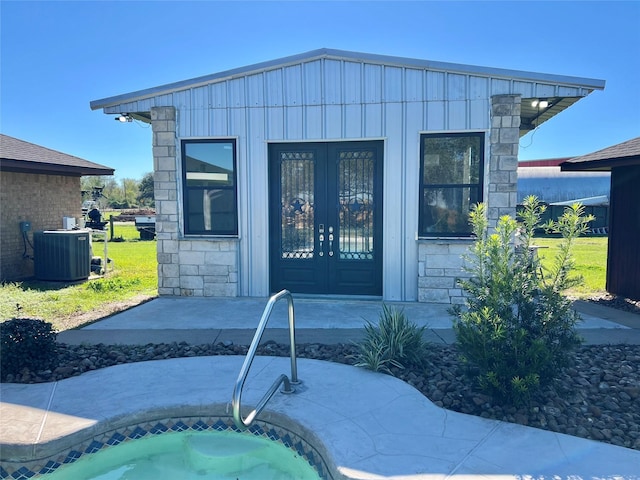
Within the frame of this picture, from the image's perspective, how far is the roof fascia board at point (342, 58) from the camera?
643 centimetres

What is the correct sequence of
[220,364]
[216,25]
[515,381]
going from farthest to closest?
[216,25] < [220,364] < [515,381]

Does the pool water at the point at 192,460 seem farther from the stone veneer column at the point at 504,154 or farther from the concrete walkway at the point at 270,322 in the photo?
the stone veneer column at the point at 504,154

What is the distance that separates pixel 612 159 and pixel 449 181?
290cm

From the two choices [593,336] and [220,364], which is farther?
[593,336]

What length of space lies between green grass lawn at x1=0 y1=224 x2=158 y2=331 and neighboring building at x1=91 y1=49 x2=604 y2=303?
3.66ft

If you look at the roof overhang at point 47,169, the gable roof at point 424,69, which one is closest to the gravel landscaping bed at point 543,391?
the gable roof at point 424,69

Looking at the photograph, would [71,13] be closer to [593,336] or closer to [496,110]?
[496,110]

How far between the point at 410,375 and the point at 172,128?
5656 millimetres

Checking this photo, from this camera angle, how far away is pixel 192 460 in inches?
129

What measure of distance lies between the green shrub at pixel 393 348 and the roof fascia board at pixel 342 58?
4.18 metres

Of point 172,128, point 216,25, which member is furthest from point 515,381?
point 216,25

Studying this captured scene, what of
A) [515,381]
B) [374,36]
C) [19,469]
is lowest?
[19,469]

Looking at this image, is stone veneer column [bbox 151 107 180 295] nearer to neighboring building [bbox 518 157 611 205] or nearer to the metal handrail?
the metal handrail

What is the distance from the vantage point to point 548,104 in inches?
284
